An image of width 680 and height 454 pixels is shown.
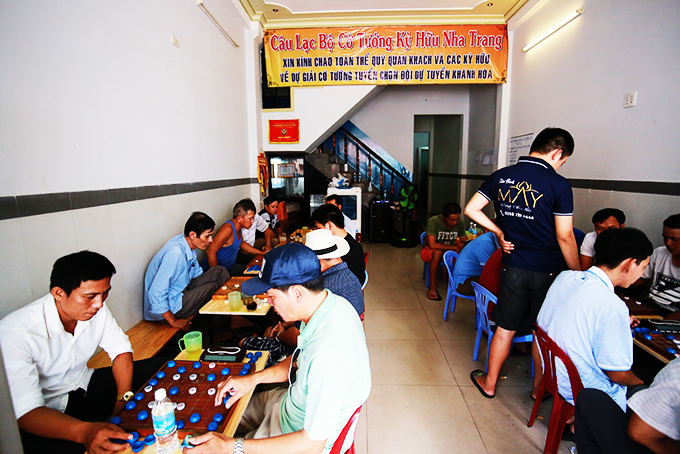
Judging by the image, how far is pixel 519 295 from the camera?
2221 mm

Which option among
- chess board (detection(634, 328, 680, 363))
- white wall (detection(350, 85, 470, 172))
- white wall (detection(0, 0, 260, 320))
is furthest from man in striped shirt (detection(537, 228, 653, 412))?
white wall (detection(350, 85, 470, 172))

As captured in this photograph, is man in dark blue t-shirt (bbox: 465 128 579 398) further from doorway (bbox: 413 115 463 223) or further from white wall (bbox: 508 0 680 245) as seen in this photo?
doorway (bbox: 413 115 463 223)

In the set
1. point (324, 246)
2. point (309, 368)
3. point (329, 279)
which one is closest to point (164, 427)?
point (309, 368)

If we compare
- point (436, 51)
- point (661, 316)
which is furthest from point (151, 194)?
point (436, 51)

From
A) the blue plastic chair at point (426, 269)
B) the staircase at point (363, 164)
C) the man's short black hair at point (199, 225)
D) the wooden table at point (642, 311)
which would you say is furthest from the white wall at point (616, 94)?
the staircase at point (363, 164)

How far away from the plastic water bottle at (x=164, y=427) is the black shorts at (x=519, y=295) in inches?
82.7

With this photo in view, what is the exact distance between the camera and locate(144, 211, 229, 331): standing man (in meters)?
2.50

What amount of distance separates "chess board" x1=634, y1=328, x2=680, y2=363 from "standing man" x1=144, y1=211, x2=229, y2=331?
117 inches

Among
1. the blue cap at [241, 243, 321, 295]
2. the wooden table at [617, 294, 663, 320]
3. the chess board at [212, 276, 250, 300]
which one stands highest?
the blue cap at [241, 243, 321, 295]

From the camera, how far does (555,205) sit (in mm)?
2105

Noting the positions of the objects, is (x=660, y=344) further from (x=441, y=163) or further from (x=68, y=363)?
(x=441, y=163)

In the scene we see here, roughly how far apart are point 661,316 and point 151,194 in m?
3.83

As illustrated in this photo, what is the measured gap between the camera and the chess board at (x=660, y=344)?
5.05 feet

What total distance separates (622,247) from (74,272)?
8.25ft
